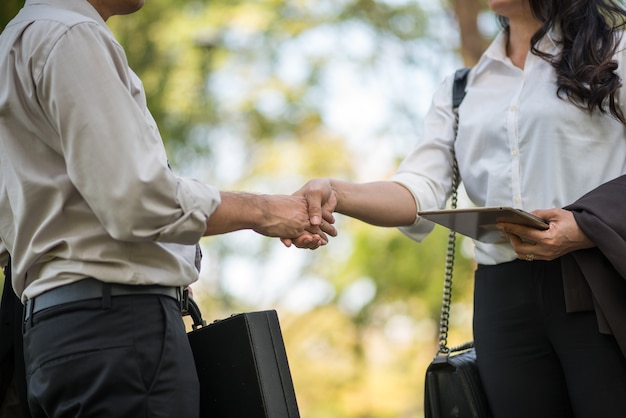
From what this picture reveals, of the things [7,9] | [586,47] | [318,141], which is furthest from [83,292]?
[318,141]

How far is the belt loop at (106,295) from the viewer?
179 centimetres

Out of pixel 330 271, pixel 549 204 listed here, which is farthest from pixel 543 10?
pixel 330 271

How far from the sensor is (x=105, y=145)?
1708mm

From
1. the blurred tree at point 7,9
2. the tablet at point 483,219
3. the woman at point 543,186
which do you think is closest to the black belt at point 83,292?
the woman at point 543,186

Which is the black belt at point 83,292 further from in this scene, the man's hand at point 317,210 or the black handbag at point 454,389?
the black handbag at point 454,389

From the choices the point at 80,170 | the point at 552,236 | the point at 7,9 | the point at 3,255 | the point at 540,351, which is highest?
the point at 7,9

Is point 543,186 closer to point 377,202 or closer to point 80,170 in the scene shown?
point 377,202

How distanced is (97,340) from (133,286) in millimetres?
143

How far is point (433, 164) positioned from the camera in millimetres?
2887

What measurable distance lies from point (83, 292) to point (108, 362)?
0.16 metres

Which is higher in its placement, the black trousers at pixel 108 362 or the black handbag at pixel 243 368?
the black trousers at pixel 108 362

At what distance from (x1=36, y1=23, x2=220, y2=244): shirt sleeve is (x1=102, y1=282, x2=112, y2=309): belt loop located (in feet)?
0.43

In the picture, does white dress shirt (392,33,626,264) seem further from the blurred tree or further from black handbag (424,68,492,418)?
the blurred tree

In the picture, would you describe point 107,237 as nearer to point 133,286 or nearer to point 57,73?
point 133,286
